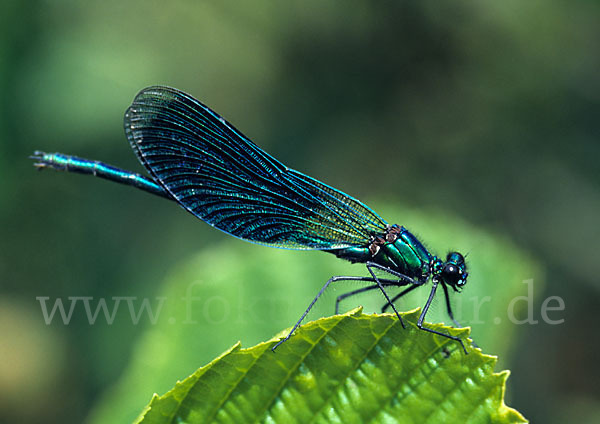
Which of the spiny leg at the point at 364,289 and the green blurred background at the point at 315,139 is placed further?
the green blurred background at the point at 315,139

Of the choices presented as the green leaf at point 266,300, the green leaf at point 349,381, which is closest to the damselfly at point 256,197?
the green leaf at point 266,300

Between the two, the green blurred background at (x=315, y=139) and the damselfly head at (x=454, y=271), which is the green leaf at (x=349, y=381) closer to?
the damselfly head at (x=454, y=271)

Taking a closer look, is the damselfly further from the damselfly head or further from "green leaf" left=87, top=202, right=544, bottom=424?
"green leaf" left=87, top=202, right=544, bottom=424

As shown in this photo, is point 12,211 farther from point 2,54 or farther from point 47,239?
point 2,54

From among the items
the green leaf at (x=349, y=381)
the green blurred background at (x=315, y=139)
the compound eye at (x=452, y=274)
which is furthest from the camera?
the green blurred background at (x=315, y=139)

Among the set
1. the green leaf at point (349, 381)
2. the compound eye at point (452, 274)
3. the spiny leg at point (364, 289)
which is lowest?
the green leaf at point (349, 381)

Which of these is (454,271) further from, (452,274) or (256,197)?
(256,197)

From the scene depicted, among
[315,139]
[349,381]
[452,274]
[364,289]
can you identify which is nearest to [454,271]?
[452,274]

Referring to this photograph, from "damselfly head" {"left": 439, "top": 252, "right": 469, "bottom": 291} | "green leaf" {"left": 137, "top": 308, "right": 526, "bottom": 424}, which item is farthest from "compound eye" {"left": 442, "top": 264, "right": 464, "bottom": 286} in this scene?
"green leaf" {"left": 137, "top": 308, "right": 526, "bottom": 424}
